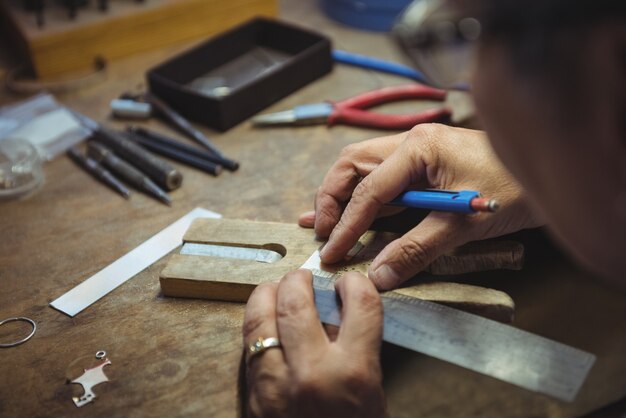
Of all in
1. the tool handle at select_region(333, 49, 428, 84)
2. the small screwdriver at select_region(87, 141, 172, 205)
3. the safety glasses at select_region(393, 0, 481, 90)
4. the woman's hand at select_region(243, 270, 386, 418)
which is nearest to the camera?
the safety glasses at select_region(393, 0, 481, 90)

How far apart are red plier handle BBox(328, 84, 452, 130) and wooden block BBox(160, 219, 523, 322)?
1.83 feet

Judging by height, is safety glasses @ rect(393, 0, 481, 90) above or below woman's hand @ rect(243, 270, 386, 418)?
above

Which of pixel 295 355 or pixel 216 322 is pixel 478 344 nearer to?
pixel 295 355

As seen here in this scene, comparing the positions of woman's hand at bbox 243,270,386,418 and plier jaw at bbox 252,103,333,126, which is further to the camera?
plier jaw at bbox 252,103,333,126

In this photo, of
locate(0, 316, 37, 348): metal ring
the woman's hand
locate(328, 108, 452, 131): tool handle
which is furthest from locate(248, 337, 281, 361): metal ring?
locate(328, 108, 452, 131): tool handle

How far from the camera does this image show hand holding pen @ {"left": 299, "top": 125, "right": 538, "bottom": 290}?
1.18 m

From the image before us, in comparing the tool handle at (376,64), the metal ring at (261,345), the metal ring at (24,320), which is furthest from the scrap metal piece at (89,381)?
the tool handle at (376,64)

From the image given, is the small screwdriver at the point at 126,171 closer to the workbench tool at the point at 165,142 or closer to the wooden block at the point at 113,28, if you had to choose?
the workbench tool at the point at 165,142

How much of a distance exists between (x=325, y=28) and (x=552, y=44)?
6.08 feet

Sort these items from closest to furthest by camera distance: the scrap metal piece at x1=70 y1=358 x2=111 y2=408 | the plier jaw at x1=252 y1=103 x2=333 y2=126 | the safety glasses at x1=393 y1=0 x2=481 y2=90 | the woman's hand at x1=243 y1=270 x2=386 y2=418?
1. the safety glasses at x1=393 y1=0 x2=481 y2=90
2. the woman's hand at x1=243 y1=270 x2=386 y2=418
3. the scrap metal piece at x1=70 y1=358 x2=111 y2=408
4. the plier jaw at x1=252 y1=103 x2=333 y2=126

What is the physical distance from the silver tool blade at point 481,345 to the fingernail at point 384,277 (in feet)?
0.08

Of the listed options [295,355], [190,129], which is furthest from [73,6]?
[295,355]

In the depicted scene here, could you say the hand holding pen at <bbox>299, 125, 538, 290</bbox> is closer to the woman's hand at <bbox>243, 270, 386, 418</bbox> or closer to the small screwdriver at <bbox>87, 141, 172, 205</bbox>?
the woman's hand at <bbox>243, 270, 386, 418</bbox>

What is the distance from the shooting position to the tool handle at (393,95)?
1.90 m
